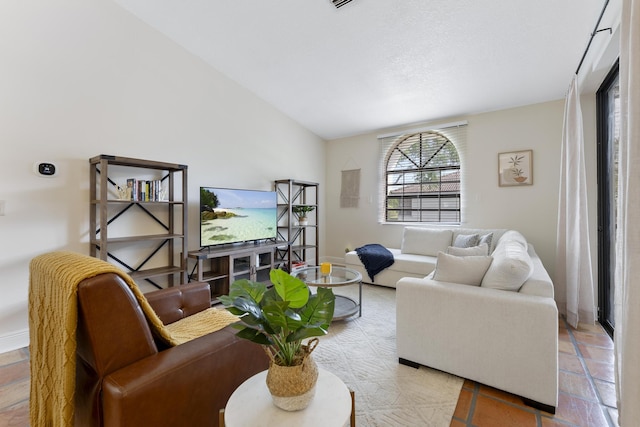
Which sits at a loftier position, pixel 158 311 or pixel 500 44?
pixel 500 44

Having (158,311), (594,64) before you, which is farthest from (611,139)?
(158,311)

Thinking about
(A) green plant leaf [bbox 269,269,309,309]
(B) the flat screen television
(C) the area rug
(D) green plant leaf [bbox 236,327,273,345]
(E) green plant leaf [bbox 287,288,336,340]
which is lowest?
(C) the area rug

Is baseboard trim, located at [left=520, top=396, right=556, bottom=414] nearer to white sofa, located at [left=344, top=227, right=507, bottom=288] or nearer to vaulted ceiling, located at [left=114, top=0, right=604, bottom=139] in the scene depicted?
white sofa, located at [left=344, top=227, right=507, bottom=288]

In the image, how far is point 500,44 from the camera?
2.57 metres

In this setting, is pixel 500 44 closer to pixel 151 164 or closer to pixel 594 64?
pixel 594 64

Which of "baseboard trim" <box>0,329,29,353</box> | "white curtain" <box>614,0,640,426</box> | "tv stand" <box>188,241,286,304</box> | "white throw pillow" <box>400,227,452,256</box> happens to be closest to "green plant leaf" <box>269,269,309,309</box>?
"white curtain" <box>614,0,640,426</box>

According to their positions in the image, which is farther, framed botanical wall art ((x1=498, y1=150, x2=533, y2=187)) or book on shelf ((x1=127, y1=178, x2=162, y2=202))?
framed botanical wall art ((x1=498, y1=150, x2=533, y2=187))

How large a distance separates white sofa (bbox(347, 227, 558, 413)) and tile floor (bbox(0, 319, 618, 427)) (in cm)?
8

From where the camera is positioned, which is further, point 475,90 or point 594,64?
point 475,90

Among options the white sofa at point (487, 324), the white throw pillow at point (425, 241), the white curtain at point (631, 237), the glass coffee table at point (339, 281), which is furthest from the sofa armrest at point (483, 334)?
the white throw pillow at point (425, 241)

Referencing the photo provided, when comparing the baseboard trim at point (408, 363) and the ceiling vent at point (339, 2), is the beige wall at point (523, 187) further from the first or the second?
the baseboard trim at point (408, 363)

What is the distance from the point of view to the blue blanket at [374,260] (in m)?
3.68

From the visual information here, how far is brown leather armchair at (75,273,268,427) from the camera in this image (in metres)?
0.89

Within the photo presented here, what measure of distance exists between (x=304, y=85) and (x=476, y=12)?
6.65 feet
